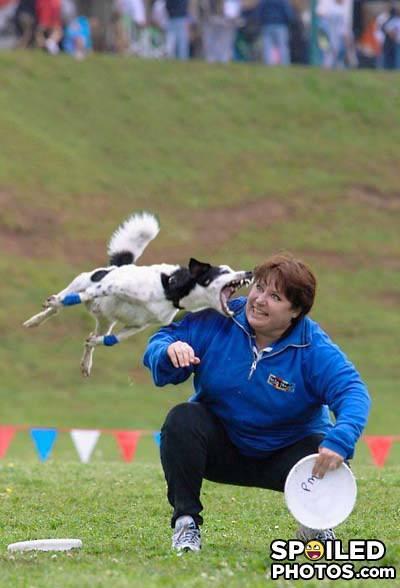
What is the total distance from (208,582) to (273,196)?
25438 mm

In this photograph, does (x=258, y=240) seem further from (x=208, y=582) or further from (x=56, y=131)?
(x=208, y=582)

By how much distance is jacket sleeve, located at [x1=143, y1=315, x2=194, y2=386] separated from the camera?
255 inches

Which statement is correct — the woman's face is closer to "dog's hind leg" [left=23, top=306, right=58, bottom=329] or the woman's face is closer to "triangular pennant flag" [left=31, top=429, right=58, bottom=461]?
"dog's hind leg" [left=23, top=306, right=58, bottom=329]

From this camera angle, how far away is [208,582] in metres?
5.62

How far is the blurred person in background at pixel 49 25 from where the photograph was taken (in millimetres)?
28281

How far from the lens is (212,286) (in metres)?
7.12

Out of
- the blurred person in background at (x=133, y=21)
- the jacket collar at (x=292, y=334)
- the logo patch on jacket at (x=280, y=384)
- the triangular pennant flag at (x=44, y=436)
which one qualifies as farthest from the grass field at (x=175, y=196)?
the logo patch on jacket at (x=280, y=384)

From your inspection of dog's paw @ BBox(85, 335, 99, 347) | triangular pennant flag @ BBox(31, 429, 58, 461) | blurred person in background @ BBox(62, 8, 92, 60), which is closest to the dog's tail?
dog's paw @ BBox(85, 335, 99, 347)

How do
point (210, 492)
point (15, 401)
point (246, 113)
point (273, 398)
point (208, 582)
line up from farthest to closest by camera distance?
point (246, 113), point (15, 401), point (210, 492), point (273, 398), point (208, 582)

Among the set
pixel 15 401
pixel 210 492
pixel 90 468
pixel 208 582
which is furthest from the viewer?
pixel 15 401

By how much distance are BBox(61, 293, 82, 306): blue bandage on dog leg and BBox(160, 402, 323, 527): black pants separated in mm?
1515

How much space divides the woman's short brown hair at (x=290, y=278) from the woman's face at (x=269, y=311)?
1.0 inches

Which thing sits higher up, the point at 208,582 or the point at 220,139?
the point at 220,139

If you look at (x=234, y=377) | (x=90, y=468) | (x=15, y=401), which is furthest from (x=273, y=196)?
A: (x=234, y=377)
